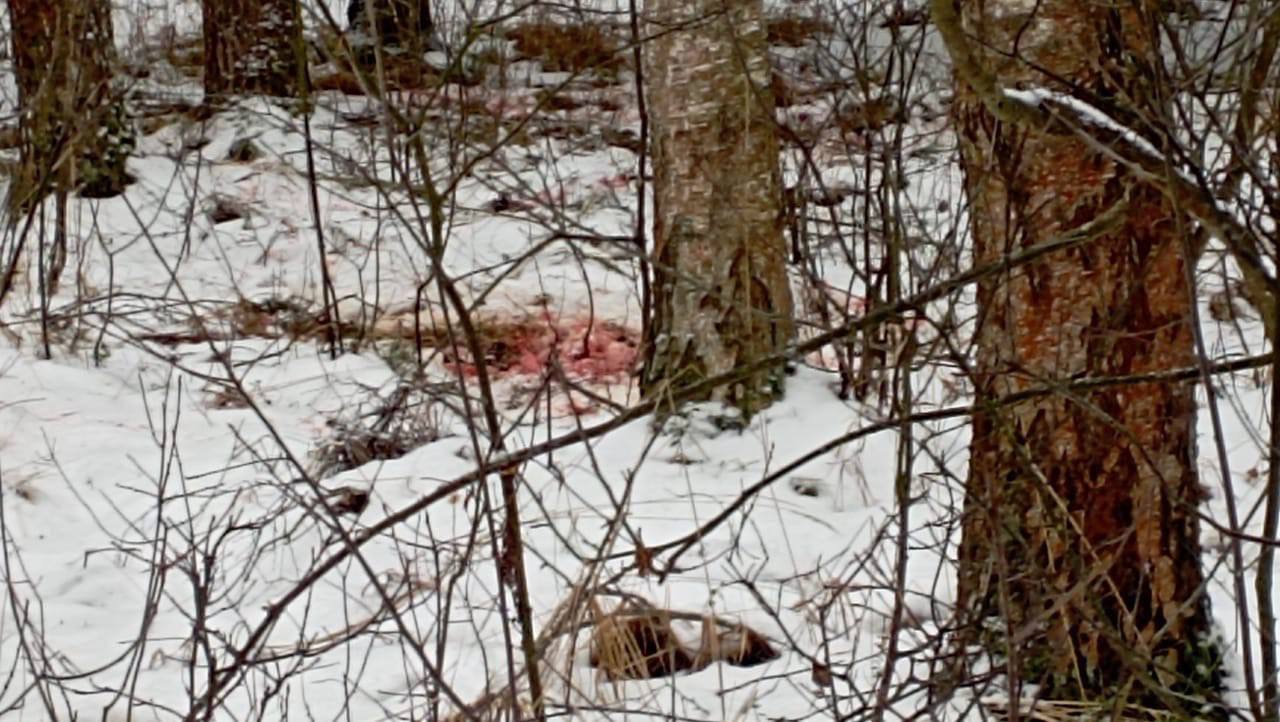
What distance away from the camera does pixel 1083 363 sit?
9.61 feet

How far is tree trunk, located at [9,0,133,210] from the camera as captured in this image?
195 inches

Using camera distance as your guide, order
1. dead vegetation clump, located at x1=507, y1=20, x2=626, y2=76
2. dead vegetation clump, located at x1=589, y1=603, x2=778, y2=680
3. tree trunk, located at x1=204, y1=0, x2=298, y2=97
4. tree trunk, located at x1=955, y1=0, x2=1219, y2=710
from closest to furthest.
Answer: tree trunk, located at x1=955, y1=0, x2=1219, y2=710
dead vegetation clump, located at x1=589, y1=603, x2=778, y2=680
tree trunk, located at x1=204, y1=0, x2=298, y2=97
dead vegetation clump, located at x1=507, y1=20, x2=626, y2=76

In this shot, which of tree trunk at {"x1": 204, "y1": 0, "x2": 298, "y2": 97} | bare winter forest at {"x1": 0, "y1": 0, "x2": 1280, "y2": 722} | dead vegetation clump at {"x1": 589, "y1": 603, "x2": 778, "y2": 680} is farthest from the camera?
tree trunk at {"x1": 204, "y1": 0, "x2": 298, "y2": 97}

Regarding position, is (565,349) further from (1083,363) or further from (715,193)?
(1083,363)

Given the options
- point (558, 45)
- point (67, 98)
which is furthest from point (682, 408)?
point (558, 45)

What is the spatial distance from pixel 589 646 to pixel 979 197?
120cm

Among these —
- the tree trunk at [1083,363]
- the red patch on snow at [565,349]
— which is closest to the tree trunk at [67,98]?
the red patch on snow at [565,349]

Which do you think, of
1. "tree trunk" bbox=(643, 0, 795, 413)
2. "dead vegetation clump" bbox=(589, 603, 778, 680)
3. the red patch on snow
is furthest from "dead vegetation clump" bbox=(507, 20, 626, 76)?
"dead vegetation clump" bbox=(589, 603, 778, 680)

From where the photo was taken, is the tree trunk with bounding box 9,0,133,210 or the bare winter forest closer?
the bare winter forest

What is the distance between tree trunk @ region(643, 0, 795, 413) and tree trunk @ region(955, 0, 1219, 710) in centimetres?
153

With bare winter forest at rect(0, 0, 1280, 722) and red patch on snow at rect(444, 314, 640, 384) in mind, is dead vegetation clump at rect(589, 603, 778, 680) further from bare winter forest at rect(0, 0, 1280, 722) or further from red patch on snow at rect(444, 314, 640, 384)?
red patch on snow at rect(444, 314, 640, 384)

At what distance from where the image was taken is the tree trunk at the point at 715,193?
4.55 metres

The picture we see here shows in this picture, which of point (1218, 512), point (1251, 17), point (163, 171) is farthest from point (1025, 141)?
point (163, 171)

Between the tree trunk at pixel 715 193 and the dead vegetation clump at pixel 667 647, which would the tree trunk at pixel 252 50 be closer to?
the tree trunk at pixel 715 193
